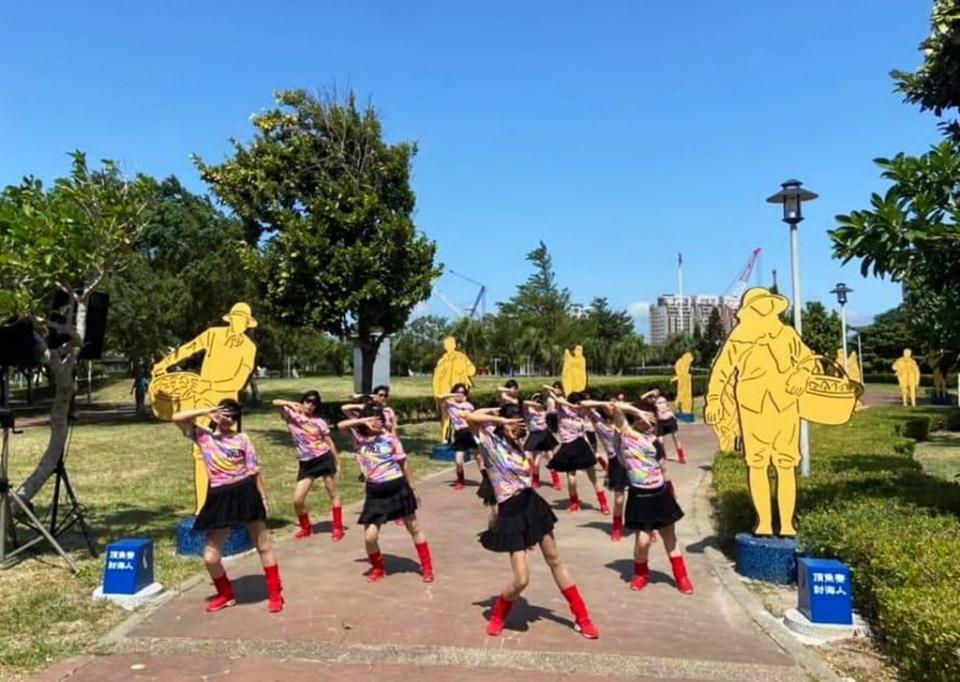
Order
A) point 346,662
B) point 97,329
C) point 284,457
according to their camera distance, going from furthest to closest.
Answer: point 284,457
point 97,329
point 346,662

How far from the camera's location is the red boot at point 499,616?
5254 millimetres

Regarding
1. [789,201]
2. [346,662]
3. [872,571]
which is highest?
[789,201]

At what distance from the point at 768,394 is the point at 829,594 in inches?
80.7

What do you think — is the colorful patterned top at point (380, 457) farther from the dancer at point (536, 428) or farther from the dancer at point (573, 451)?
the dancer at point (536, 428)

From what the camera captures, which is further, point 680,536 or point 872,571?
point 680,536

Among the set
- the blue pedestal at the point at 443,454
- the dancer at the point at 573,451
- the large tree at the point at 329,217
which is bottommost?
the blue pedestal at the point at 443,454

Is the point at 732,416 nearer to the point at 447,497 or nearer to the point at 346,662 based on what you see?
the point at 346,662

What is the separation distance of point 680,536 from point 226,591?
Result: 5.07 meters

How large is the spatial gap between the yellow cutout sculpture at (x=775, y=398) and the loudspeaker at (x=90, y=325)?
20.2 ft

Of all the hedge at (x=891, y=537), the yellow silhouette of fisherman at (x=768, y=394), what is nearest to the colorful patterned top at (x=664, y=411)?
the hedge at (x=891, y=537)

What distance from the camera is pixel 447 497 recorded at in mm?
11328

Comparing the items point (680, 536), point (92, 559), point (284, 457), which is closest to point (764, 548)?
point (680, 536)

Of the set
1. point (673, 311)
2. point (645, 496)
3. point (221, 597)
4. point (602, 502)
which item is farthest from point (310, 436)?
point (673, 311)

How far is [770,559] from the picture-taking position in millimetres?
6625
